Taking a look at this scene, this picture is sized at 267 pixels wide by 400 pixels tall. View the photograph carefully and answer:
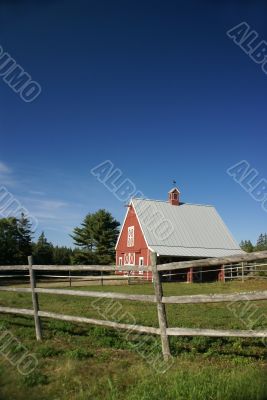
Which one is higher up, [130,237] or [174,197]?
[174,197]

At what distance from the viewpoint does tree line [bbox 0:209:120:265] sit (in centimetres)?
4603

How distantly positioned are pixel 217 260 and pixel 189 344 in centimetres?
214

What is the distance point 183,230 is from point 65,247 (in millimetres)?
23782

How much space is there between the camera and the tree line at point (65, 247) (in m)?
46.0

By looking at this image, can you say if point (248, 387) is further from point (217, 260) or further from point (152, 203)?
point (152, 203)

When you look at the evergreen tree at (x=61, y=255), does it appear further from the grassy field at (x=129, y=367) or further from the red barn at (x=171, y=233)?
the grassy field at (x=129, y=367)

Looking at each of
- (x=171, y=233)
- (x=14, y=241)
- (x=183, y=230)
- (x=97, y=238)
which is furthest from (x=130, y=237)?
(x=97, y=238)

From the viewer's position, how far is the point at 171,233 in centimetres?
3941

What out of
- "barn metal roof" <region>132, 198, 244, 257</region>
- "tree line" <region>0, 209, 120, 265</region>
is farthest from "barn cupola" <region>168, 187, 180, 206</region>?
"tree line" <region>0, 209, 120, 265</region>

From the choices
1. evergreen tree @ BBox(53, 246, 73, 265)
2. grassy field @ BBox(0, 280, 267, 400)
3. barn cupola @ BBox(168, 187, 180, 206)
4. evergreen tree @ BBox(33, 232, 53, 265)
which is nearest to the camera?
grassy field @ BBox(0, 280, 267, 400)

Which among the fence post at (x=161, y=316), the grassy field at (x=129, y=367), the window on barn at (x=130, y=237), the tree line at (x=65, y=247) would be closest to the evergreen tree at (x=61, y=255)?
the tree line at (x=65, y=247)

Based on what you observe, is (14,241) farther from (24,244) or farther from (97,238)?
(97,238)

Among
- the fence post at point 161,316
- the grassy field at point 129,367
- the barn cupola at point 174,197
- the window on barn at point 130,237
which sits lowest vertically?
the grassy field at point 129,367

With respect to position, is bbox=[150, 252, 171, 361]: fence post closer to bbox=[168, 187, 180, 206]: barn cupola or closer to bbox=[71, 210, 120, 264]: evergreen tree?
bbox=[168, 187, 180, 206]: barn cupola
